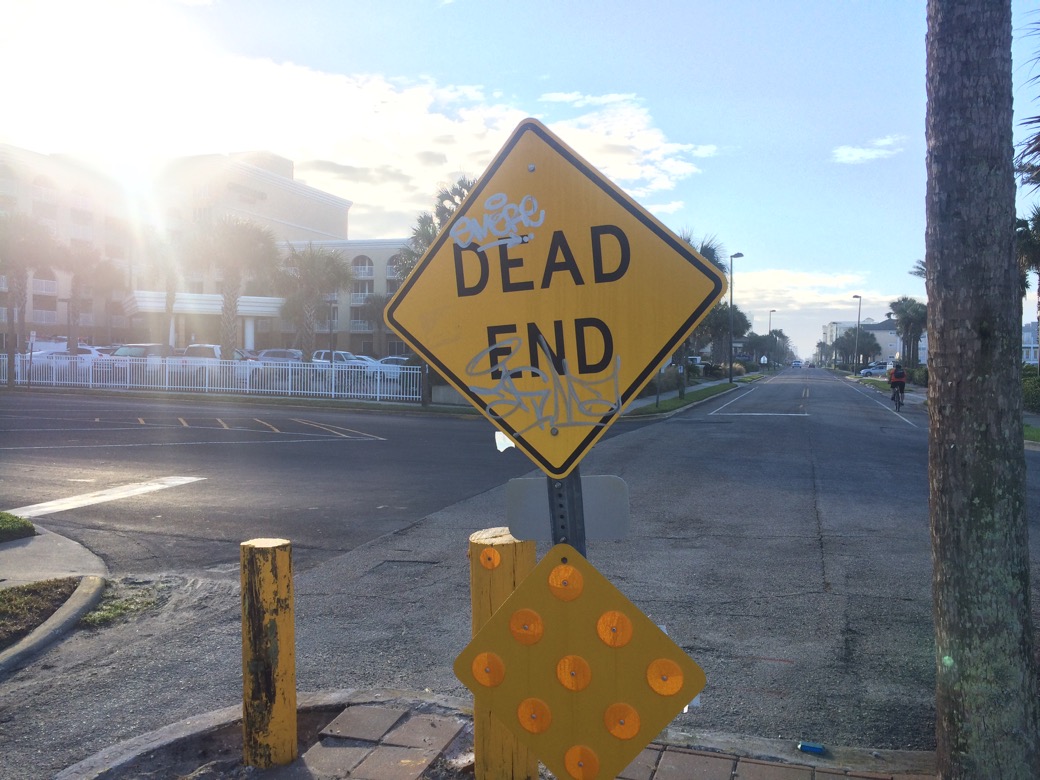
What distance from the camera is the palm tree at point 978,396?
10.0 ft

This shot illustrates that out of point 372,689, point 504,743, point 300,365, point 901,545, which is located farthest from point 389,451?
point 300,365

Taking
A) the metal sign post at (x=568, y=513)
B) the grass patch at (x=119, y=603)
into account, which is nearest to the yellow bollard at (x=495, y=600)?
the metal sign post at (x=568, y=513)

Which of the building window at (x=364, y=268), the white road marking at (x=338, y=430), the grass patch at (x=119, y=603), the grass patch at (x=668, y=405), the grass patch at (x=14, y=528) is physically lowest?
the grass patch at (x=119, y=603)

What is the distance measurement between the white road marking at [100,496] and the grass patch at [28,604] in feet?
11.9

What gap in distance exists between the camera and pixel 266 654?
378 cm

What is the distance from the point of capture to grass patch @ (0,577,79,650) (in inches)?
221

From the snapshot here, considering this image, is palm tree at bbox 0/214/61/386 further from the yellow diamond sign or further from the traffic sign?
the yellow diamond sign

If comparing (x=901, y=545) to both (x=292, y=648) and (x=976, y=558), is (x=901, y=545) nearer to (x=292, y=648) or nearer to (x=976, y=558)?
(x=976, y=558)

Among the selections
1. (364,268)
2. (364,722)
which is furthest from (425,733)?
(364,268)

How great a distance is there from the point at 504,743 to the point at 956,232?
8.45ft

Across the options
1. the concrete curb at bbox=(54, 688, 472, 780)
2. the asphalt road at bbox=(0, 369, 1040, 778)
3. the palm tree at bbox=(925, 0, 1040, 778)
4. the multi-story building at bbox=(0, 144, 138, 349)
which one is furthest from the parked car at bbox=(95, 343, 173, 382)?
the palm tree at bbox=(925, 0, 1040, 778)

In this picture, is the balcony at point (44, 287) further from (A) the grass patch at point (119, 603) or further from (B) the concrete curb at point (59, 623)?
(B) the concrete curb at point (59, 623)

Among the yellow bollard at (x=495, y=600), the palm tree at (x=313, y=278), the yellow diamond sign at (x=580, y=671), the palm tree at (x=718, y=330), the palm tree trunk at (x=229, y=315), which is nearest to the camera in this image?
the yellow diamond sign at (x=580, y=671)

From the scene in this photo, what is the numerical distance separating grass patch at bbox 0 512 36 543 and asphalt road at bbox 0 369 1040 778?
44cm
